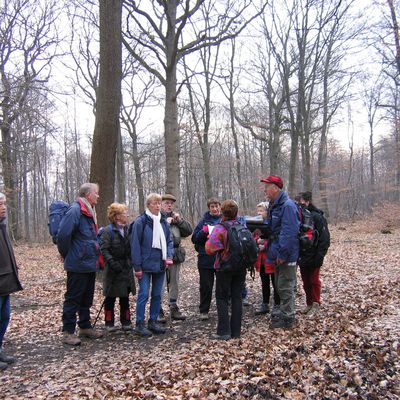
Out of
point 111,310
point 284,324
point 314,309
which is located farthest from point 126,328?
point 314,309

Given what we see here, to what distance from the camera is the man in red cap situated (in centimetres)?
565

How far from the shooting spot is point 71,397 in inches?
156

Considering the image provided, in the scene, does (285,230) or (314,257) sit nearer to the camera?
(285,230)

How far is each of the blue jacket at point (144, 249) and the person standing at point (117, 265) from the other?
0.33 m

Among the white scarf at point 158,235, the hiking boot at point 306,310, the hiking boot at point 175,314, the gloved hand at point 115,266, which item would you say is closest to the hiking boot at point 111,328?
the gloved hand at point 115,266

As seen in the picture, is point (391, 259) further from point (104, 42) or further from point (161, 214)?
point (104, 42)

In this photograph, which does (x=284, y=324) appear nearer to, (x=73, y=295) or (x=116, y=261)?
(x=116, y=261)

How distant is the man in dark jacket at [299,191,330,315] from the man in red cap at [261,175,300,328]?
0.52 meters

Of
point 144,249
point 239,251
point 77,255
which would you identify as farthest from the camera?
point 144,249

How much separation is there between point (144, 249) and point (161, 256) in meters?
0.29

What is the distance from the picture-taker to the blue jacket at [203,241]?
255 inches

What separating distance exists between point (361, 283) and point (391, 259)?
4.11m

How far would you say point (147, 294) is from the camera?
604 cm

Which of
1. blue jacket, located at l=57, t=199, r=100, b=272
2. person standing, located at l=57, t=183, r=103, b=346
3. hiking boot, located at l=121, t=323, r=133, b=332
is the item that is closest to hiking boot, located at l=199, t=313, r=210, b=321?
hiking boot, located at l=121, t=323, r=133, b=332
